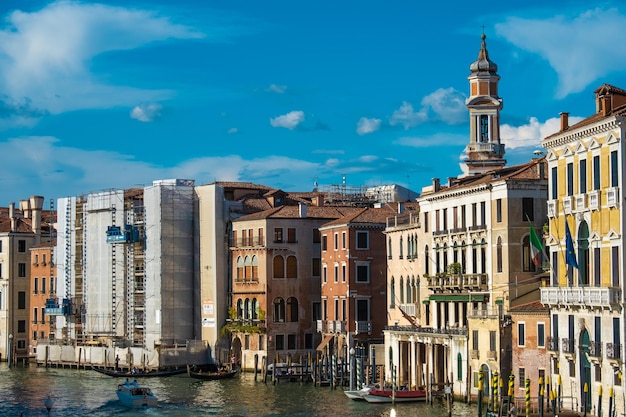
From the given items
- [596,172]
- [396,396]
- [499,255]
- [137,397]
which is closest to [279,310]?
[137,397]

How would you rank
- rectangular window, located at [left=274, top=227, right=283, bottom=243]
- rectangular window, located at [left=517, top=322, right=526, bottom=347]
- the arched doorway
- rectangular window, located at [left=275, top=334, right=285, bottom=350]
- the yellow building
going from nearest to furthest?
the yellow building → the arched doorway → rectangular window, located at [left=517, top=322, right=526, bottom=347] → rectangular window, located at [left=275, top=334, right=285, bottom=350] → rectangular window, located at [left=274, top=227, right=283, bottom=243]

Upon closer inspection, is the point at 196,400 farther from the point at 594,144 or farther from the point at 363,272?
the point at 594,144

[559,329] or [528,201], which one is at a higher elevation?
[528,201]

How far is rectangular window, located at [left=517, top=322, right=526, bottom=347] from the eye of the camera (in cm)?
4038

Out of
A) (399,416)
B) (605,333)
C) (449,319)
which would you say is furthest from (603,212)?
(449,319)

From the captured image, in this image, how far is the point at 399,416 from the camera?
41.7 meters

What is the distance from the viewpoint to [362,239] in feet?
192

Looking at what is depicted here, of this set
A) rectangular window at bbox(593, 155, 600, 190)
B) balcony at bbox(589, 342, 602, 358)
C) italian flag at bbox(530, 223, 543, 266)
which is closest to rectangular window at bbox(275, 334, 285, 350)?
italian flag at bbox(530, 223, 543, 266)

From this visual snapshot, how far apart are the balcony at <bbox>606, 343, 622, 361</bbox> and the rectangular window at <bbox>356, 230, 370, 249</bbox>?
25454 millimetres

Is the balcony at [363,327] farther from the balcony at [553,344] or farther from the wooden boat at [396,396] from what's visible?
the balcony at [553,344]

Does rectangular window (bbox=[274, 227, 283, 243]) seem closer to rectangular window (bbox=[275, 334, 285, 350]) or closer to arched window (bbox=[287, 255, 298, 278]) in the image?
arched window (bbox=[287, 255, 298, 278])

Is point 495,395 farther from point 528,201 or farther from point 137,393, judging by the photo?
point 137,393

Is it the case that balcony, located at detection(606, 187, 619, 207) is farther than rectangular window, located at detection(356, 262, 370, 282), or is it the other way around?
rectangular window, located at detection(356, 262, 370, 282)

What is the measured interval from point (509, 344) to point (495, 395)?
6.34ft
